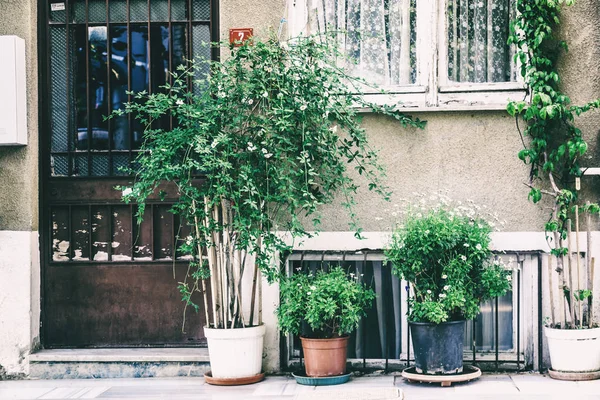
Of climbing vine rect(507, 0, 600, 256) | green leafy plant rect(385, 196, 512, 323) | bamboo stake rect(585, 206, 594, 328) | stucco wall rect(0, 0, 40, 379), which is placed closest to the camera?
green leafy plant rect(385, 196, 512, 323)

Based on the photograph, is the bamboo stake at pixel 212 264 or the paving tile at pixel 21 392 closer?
the paving tile at pixel 21 392

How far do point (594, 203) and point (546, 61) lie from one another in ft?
3.89

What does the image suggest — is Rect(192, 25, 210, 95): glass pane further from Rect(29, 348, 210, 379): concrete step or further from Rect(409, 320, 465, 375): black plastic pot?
Rect(409, 320, 465, 375): black plastic pot

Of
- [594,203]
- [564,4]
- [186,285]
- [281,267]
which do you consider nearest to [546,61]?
[564,4]

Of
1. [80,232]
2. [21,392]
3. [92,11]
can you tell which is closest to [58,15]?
[92,11]

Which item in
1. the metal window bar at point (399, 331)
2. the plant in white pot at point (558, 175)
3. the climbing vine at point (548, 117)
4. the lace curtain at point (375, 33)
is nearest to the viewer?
the plant in white pot at point (558, 175)

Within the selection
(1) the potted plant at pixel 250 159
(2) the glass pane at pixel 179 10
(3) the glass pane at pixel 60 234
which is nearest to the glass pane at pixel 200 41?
(2) the glass pane at pixel 179 10

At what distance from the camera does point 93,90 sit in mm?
7508

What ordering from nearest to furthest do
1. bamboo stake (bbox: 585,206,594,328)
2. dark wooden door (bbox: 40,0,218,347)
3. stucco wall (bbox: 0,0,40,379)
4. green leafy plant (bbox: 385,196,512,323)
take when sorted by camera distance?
green leafy plant (bbox: 385,196,512,323), bamboo stake (bbox: 585,206,594,328), stucco wall (bbox: 0,0,40,379), dark wooden door (bbox: 40,0,218,347)

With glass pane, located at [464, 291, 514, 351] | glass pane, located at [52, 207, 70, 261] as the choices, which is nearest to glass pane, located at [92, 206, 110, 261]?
glass pane, located at [52, 207, 70, 261]

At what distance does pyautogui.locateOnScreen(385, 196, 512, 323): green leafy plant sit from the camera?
A: 6273mm

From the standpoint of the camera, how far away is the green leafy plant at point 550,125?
658cm

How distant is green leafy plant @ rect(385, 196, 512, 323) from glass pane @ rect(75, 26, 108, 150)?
2.82 metres

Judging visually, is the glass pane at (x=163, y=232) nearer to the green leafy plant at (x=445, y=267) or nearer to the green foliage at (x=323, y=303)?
the green foliage at (x=323, y=303)
